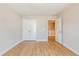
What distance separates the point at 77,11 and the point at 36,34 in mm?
5837

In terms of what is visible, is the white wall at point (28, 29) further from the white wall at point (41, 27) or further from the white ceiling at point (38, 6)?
the white ceiling at point (38, 6)

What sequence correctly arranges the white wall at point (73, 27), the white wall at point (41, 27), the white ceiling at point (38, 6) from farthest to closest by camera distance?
the white wall at point (41, 27)
the white ceiling at point (38, 6)
the white wall at point (73, 27)

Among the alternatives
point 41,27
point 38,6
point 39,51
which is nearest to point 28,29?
point 41,27

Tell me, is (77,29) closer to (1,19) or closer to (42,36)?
(1,19)

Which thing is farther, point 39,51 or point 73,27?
point 39,51

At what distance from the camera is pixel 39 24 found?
33.8ft

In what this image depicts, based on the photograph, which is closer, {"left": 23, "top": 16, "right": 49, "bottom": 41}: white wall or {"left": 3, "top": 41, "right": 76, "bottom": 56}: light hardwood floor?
{"left": 3, "top": 41, "right": 76, "bottom": 56}: light hardwood floor

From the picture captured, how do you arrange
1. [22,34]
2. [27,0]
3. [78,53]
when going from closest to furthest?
[27,0], [78,53], [22,34]

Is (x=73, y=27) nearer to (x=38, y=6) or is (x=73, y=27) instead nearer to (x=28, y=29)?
(x=38, y=6)

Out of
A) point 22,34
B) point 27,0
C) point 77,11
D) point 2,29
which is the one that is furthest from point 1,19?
point 22,34

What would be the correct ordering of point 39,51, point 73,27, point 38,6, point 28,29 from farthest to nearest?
point 28,29 → point 38,6 → point 39,51 → point 73,27

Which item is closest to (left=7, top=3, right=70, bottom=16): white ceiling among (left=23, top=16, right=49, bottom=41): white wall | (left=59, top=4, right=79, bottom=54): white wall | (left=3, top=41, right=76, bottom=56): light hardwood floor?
(left=59, top=4, right=79, bottom=54): white wall

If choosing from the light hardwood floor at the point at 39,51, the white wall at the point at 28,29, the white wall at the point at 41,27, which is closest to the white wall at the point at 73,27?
the light hardwood floor at the point at 39,51

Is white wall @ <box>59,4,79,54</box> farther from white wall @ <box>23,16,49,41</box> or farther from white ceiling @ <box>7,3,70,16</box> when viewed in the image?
white wall @ <box>23,16,49,41</box>
